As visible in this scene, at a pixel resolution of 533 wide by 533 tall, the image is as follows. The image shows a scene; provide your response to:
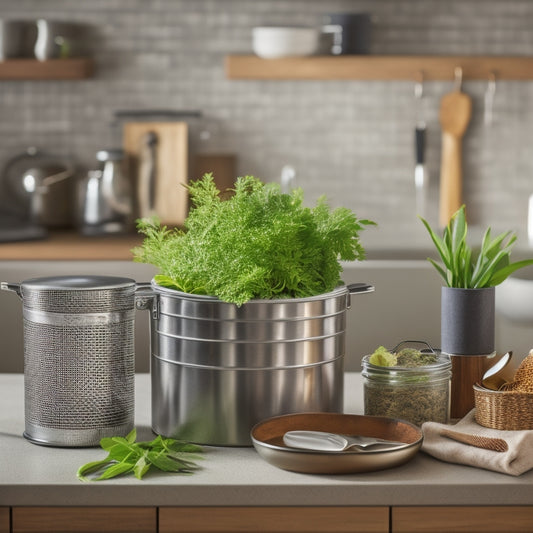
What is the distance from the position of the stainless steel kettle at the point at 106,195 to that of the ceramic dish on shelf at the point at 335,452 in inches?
97.1

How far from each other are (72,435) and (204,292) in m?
0.27

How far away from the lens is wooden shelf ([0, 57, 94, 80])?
11.9 ft

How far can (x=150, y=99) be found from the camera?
12.8ft

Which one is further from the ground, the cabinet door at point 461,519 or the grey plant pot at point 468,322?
the grey plant pot at point 468,322

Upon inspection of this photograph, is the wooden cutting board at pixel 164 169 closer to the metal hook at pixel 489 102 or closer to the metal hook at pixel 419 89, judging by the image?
the metal hook at pixel 419 89

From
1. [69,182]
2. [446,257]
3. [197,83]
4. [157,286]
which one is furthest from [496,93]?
[157,286]

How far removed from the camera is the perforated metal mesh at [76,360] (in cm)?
130

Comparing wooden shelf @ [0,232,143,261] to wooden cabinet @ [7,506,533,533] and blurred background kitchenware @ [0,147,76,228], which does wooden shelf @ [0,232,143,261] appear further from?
wooden cabinet @ [7,506,533,533]

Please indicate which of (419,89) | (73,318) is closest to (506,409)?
(73,318)

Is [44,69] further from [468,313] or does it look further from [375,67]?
[468,313]

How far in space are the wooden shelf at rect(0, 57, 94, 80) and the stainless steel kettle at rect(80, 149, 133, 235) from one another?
328 mm

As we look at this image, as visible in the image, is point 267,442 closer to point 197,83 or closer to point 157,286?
point 157,286

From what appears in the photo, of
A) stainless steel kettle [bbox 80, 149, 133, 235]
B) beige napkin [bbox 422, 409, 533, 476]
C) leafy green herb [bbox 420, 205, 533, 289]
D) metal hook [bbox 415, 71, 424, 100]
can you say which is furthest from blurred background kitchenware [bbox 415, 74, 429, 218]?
beige napkin [bbox 422, 409, 533, 476]

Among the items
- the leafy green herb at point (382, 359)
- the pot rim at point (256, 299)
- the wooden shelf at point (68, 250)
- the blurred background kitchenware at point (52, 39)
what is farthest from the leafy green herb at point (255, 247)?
the blurred background kitchenware at point (52, 39)
